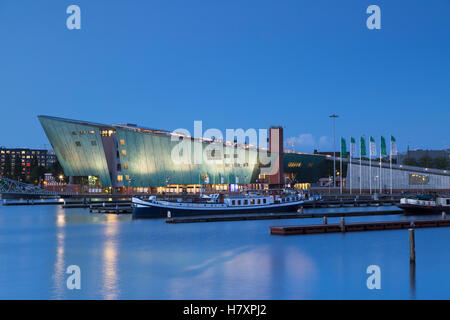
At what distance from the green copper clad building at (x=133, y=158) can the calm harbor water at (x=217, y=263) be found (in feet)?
234

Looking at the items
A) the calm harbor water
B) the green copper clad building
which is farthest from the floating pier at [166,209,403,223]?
the green copper clad building

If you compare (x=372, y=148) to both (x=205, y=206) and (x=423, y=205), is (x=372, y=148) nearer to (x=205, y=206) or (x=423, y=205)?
(x=423, y=205)

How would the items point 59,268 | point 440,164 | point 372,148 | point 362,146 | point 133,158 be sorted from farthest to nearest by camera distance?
point 440,164, point 133,158, point 362,146, point 372,148, point 59,268

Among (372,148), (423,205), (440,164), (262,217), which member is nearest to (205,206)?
(262,217)

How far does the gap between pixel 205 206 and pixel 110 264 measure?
133 feet

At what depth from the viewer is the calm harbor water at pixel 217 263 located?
30.9 meters

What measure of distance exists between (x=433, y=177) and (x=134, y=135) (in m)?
71.1

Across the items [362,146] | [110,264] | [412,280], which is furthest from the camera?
[362,146]

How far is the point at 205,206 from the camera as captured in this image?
80.4m

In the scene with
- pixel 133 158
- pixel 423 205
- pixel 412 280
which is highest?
pixel 133 158

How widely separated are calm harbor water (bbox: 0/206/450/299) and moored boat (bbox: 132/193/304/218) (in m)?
13.5

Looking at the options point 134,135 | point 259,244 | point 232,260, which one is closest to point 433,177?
point 134,135

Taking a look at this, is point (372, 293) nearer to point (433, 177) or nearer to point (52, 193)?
point (433, 177)

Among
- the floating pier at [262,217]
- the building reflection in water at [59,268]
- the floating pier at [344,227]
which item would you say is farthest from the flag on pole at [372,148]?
the building reflection in water at [59,268]
